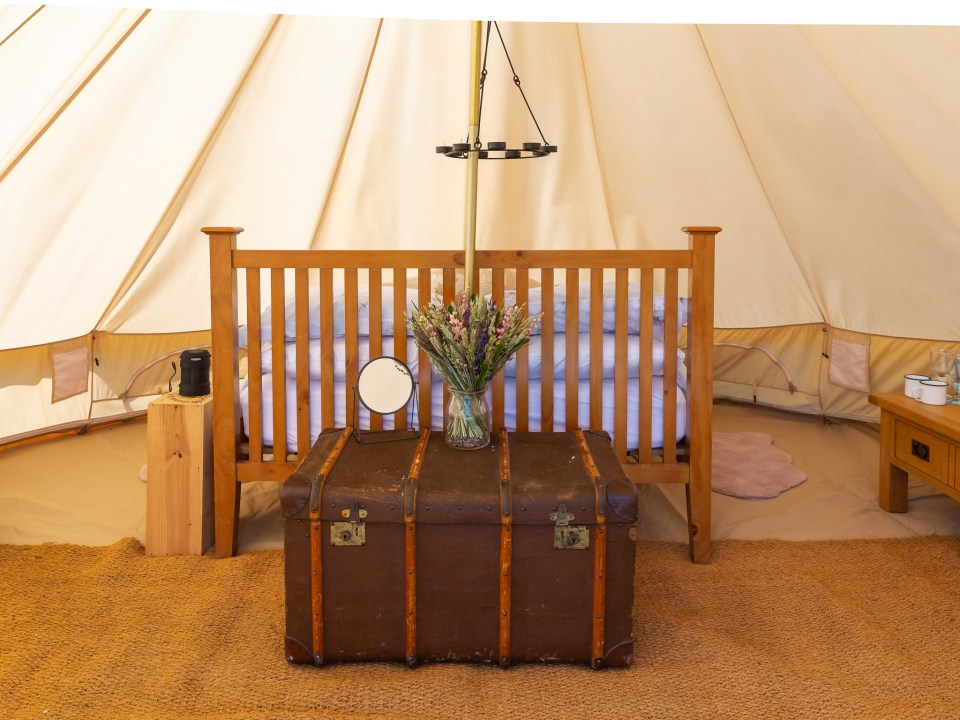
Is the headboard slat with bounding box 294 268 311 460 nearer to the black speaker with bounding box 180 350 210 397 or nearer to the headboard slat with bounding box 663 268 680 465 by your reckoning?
the black speaker with bounding box 180 350 210 397

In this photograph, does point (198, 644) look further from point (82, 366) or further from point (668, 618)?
point (82, 366)

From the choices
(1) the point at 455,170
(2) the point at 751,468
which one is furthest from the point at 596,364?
Answer: (1) the point at 455,170

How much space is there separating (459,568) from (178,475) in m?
1.04

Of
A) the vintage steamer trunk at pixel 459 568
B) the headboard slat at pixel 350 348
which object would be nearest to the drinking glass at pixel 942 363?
the vintage steamer trunk at pixel 459 568

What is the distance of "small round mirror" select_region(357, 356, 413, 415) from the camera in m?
2.21

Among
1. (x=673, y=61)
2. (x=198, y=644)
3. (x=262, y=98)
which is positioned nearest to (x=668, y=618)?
(x=198, y=644)

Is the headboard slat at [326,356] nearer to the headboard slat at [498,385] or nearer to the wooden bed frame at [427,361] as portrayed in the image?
the wooden bed frame at [427,361]

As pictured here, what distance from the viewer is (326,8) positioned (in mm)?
1124

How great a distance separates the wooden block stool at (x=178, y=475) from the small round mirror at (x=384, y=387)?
547mm

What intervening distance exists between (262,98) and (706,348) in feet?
6.52

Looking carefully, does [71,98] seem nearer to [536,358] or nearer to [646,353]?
[536,358]

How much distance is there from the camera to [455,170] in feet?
12.0

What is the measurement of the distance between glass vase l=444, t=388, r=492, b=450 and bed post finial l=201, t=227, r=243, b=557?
0.72 metres

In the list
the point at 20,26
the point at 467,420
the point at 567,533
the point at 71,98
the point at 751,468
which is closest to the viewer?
the point at 567,533
